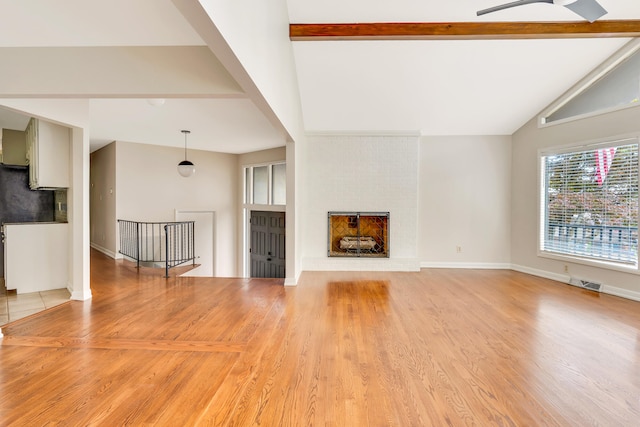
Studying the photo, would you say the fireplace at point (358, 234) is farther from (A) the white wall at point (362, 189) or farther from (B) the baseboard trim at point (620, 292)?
(B) the baseboard trim at point (620, 292)

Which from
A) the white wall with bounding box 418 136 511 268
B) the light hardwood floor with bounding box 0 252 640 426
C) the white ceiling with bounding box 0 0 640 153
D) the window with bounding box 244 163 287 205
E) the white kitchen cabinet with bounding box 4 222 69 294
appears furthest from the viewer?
the window with bounding box 244 163 287 205

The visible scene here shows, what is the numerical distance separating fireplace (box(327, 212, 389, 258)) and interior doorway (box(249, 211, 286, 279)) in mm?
1384

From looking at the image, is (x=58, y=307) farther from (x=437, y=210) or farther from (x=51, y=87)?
(x=437, y=210)

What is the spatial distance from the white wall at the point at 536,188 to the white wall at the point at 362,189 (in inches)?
73.3

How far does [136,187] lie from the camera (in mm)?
6902

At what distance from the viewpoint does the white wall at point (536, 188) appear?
421 cm

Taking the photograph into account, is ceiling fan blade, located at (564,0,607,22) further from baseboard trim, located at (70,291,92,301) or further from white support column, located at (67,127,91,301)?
baseboard trim, located at (70,291,92,301)

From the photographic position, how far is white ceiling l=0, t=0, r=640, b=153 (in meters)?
2.33

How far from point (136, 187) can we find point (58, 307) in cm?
378

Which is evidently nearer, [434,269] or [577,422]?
[577,422]

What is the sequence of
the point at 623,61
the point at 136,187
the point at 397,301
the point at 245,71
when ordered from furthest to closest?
1. the point at 136,187
2. the point at 623,61
3. the point at 397,301
4. the point at 245,71

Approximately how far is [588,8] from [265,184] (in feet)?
20.4

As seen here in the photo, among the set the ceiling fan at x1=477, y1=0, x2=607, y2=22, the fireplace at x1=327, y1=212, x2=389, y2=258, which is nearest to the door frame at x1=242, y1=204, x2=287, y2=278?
the fireplace at x1=327, y1=212, x2=389, y2=258

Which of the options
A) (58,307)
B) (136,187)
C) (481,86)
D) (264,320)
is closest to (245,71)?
(264,320)
